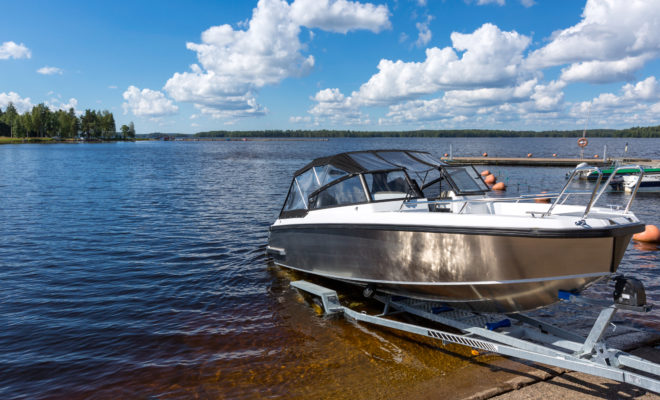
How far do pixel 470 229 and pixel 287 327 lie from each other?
3397 millimetres

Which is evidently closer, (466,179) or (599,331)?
(599,331)

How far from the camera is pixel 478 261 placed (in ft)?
15.4

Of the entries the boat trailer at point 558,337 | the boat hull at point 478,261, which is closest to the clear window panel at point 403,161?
the boat hull at point 478,261

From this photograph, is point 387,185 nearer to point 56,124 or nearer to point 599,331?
point 599,331

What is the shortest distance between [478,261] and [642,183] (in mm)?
22688

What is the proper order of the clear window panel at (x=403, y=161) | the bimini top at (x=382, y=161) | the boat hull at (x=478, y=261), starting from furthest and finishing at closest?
1. the clear window panel at (x=403, y=161)
2. the bimini top at (x=382, y=161)
3. the boat hull at (x=478, y=261)

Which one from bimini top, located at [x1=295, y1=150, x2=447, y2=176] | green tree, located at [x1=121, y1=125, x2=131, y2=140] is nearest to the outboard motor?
bimini top, located at [x1=295, y1=150, x2=447, y2=176]

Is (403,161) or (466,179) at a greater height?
(403,161)

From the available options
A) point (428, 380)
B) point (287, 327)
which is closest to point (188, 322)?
point (287, 327)

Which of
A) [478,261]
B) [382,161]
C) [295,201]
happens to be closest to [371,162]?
[382,161]

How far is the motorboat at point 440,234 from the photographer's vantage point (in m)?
4.30

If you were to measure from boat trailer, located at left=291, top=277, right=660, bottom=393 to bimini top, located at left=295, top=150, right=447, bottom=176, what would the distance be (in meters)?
2.05

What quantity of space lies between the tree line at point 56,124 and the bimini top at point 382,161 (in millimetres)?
130622

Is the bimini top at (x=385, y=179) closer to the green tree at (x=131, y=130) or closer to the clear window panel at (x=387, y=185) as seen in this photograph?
the clear window panel at (x=387, y=185)
